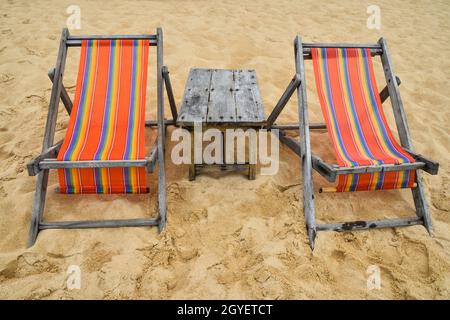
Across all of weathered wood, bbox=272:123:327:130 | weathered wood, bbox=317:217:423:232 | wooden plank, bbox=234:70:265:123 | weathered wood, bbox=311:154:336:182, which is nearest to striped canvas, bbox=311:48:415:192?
weathered wood, bbox=311:154:336:182

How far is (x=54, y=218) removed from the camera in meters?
2.16

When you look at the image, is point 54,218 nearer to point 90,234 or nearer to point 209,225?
point 90,234

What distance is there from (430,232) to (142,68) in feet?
7.53

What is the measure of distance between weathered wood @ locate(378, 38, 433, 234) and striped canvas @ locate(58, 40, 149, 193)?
1838 millimetres

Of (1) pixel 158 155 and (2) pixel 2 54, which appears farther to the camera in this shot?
(2) pixel 2 54

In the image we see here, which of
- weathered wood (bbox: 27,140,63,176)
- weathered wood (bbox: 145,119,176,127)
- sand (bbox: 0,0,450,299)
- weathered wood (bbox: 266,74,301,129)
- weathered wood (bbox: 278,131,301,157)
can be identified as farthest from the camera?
weathered wood (bbox: 145,119,176,127)

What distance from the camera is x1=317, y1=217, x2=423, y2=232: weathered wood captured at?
209 centimetres

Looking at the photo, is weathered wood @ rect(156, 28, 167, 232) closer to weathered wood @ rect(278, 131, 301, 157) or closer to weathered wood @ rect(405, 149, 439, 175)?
weathered wood @ rect(278, 131, 301, 157)

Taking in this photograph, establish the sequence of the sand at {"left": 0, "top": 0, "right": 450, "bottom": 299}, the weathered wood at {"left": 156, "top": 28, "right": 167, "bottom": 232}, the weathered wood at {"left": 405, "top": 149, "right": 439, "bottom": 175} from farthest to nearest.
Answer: the weathered wood at {"left": 156, "top": 28, "right": 167, "bottom": 232}, the weathered wood at {"left": 405, "top": 149, "right": 439, "bottom": 175}, the sand at {"left": 0, "top": 0, "right": 450, "bottom": 299}

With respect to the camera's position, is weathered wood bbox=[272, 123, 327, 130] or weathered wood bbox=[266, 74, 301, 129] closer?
weathered wood bbox=[266, 74, 301, 129]

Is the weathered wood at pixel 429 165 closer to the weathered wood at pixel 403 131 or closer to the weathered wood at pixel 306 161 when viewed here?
the weathered wood at pixel 403 131

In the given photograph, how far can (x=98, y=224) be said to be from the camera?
2.07 m

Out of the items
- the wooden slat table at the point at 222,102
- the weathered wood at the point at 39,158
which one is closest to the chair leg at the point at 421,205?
the wooden slat table at the point at 222,102
